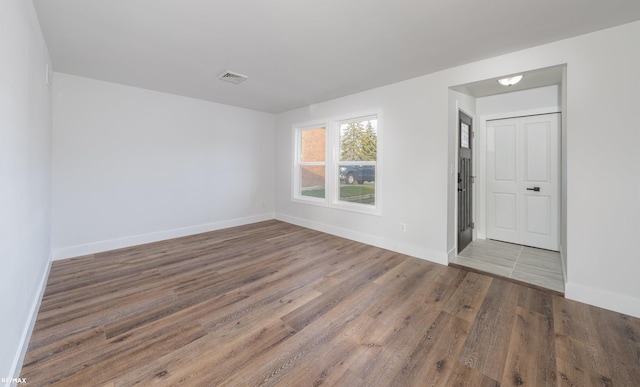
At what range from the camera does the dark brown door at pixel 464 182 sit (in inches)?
141

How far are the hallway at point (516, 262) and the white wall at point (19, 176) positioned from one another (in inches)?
151

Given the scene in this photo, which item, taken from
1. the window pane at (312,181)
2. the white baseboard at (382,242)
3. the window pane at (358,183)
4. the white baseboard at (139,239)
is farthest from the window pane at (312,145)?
the white baseboard at (139,239)

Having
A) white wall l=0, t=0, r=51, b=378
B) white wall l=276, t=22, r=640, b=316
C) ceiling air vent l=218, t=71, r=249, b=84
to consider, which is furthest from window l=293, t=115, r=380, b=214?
white wall l=0, t=0, r=51, b=378

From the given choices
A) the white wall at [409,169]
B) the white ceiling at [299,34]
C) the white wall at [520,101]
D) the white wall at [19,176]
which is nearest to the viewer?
A: the white wall at [19,176]

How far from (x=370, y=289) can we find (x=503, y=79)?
2823 millimetres

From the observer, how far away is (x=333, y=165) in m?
4.66

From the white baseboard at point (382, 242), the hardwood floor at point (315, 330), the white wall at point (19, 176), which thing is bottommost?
the hardwood floor at point (315, 330)

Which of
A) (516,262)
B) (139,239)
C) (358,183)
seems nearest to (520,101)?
(516,262)

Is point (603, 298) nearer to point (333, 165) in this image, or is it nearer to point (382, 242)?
point (382, 242)

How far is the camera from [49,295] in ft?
7.90

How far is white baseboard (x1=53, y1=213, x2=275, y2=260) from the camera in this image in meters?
3.40

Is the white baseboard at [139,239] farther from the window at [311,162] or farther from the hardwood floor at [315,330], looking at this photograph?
the window at [311,162]

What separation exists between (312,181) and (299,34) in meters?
3.16

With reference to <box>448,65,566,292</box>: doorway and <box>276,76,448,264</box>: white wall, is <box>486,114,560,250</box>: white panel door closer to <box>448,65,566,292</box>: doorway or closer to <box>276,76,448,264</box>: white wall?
<box>448,65,566,292</box>: doorway
